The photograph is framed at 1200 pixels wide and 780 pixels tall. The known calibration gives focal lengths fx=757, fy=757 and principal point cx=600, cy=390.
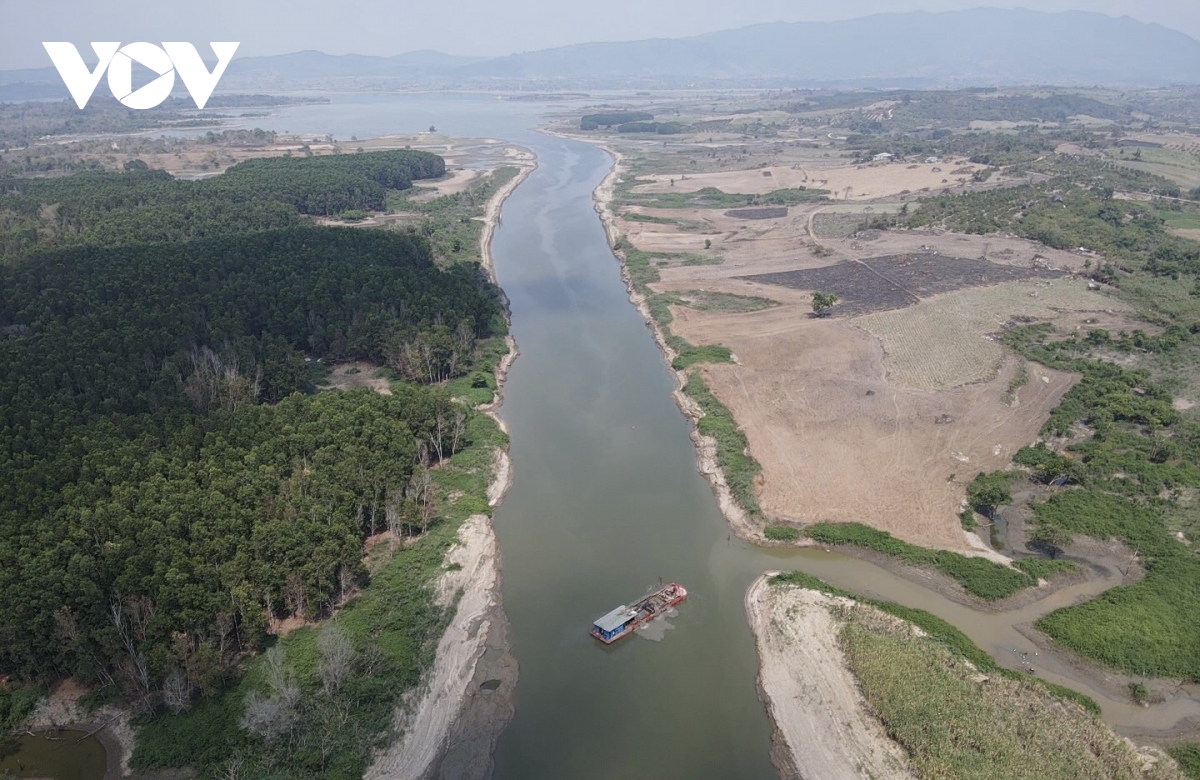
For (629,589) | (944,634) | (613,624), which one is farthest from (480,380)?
(944,634)

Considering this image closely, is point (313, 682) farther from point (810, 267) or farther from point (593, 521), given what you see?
point (810, 267)

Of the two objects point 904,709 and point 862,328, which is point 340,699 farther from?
point 862,328

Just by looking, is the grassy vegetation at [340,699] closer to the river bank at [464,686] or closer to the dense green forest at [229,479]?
the dense green forest at [229,479]

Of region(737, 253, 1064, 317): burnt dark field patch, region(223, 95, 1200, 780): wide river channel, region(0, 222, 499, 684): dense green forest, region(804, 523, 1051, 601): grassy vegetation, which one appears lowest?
region(737, 253, 1064, 317): burnt dark field patch

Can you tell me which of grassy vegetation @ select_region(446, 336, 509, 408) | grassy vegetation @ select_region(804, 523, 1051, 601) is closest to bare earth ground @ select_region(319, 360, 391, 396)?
grassy vegetation @ select_region(446, 336, 509, 408)

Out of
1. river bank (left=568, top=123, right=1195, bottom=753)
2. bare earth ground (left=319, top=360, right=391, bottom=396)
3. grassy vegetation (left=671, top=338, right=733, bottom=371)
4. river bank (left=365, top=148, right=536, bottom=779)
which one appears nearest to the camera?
river bank (left=365, top=148, right=536, bottom=779)

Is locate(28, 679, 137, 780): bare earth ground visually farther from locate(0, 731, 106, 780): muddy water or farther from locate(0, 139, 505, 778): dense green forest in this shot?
locate(0, 139, 505, 778): dense green forest

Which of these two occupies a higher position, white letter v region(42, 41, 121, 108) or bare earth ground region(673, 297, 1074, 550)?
white letter v region(42, 41, 121, 108)
